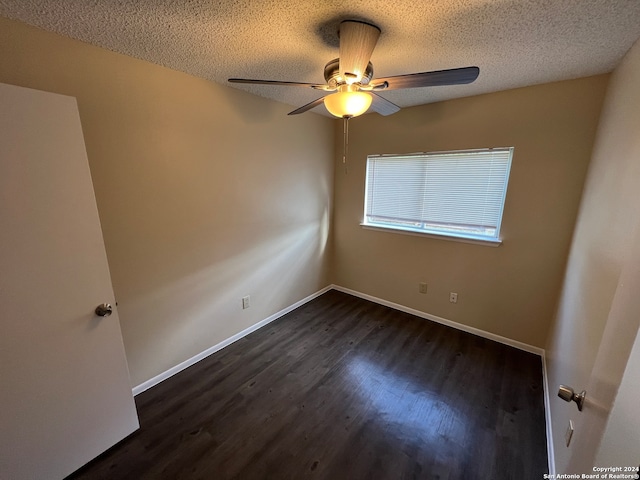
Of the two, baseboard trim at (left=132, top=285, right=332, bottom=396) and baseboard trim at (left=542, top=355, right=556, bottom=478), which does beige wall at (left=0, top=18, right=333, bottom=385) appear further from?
baseboard trim at (left=542, top=355, right=556, bottom=478)

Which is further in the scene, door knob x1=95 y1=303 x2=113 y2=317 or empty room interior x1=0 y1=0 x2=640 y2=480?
door knob x1=95 y1=303 x2=113 y2=317

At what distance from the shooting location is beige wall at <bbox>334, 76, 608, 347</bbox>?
1.98 m

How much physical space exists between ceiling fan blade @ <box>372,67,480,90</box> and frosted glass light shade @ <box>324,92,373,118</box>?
11cm

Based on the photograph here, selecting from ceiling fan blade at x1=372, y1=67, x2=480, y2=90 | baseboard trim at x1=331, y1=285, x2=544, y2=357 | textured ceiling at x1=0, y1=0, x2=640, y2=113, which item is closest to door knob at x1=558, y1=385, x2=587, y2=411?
ceiling fan blade at x1=372, y1=67, x2=480, y2=90

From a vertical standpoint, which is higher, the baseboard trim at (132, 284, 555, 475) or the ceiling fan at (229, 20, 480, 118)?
the ceiling fan at (229, 20, 480, 118)

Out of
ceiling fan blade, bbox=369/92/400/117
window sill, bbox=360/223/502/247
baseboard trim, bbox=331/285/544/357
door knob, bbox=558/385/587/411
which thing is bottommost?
baseboard trim, bbox=331/285/544/357

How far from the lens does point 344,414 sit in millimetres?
1748

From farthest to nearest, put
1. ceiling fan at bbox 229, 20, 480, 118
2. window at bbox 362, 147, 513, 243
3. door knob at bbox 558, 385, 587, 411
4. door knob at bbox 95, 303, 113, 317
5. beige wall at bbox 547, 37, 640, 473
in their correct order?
window at bbox 362, 147, 513, 243, door knob at bbox 95, 303, 113, 317, ceiling fan at bbox 229, 20, 480, 118, door knob at bbox 558, 385, 587, 411, beige wall at bbox 547, 37, 640, 473

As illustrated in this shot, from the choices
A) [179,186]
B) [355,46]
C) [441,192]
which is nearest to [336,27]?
[355,46]

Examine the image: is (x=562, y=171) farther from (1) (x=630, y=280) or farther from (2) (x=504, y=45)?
(1) (x=630, y=280)

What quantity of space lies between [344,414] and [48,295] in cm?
182

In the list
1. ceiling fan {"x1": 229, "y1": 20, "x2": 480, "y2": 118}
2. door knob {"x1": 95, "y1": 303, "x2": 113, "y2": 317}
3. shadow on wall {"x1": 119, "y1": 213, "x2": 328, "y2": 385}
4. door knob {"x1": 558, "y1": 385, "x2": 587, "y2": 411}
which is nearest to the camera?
door knob {"x1": 558, "y1": 385, "x2": 587, "y2": 411}

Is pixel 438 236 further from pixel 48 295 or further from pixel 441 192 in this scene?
pixel 48 295

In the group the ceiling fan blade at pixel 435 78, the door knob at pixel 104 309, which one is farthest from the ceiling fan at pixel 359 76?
the door knob at pixel 104 309
